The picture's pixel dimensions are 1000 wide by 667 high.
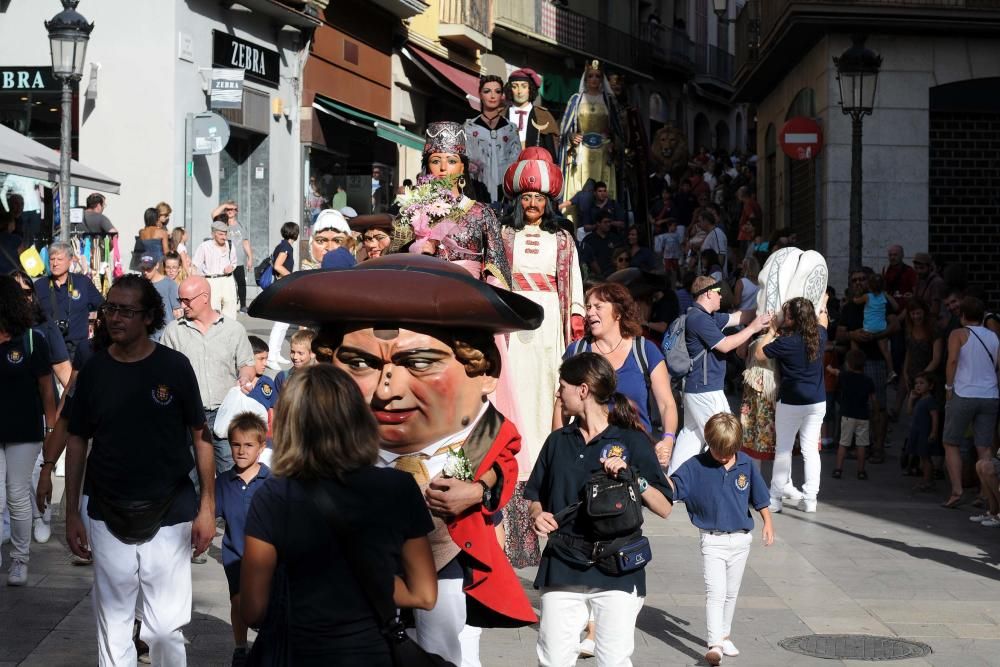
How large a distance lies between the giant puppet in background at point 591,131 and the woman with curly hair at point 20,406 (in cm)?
989

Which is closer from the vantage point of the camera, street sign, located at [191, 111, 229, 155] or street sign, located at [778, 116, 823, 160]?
street sign, located at [191, 111, 229, 155]

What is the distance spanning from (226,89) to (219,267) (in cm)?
456

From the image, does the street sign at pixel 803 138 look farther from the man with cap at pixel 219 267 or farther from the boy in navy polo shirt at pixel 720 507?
the boy in navy polo shirt at pixel 720 507

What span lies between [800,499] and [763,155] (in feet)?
69.2

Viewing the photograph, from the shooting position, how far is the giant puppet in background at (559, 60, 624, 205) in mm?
18719

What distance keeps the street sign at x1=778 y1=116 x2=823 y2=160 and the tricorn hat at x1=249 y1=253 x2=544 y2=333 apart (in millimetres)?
19273

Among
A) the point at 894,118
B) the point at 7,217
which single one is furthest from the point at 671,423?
the point at 894,118

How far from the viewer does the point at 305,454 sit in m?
4.20

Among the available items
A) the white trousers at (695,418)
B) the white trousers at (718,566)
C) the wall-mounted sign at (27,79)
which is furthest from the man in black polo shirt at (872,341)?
the wall-mounted sign at (27,79)

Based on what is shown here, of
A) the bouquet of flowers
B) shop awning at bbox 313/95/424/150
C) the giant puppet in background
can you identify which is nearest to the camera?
the bouquet of flowers

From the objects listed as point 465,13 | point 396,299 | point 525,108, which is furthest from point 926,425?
point 465,13

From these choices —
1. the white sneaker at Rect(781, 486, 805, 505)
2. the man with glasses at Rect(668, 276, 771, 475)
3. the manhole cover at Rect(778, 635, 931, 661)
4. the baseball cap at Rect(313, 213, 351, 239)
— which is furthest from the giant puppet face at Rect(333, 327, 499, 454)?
the white sneaker at Rect(781, 486, 805, 505)

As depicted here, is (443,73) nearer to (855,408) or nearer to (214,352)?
(855,408)

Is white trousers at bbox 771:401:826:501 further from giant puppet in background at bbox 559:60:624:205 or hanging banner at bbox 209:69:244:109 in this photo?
hanging banner at bbox 209:69:244:109
